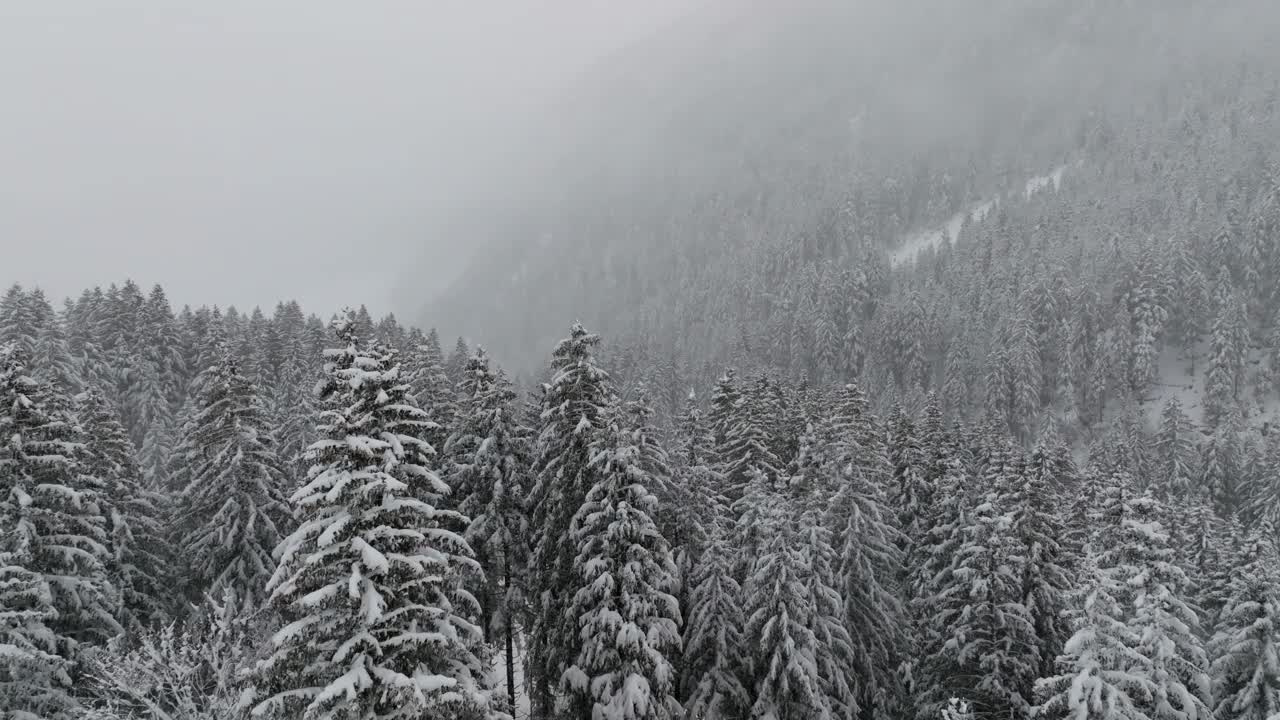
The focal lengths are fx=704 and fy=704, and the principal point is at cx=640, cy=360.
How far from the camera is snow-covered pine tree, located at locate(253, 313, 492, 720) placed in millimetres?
13000

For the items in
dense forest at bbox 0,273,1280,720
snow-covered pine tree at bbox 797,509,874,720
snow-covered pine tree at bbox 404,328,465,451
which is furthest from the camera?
snow-covered pine tree at bbox 404,328,465,451

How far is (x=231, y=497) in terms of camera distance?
28.0m

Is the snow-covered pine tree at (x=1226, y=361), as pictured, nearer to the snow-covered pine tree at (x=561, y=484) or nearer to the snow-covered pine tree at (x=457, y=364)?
the snow-covered pine tree at (x=457, y=364)

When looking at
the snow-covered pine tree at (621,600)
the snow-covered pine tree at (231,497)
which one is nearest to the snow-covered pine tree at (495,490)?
the snow-covered pine tree at (621,600)

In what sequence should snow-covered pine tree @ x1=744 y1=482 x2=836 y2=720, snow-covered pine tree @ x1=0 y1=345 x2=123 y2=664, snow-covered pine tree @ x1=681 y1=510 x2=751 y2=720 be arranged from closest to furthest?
snow-covered pine tree @ x1=0 y1=345 x2=123 y2=664 < snow-covered pine tree @ x1=744 y1=482 x2=836 y2=720 < snow-covered pine tree @ x1=681 y1=510 x2=751 y2=720

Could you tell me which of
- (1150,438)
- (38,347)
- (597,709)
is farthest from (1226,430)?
(38,347)

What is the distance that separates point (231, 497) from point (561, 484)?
13416mm

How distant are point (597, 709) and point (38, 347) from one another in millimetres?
55557

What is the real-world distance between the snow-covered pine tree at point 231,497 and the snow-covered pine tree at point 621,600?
12931 millimetres

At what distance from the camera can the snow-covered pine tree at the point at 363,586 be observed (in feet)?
42.7

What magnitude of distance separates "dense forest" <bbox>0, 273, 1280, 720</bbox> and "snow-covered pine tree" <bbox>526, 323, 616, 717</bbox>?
134 mm

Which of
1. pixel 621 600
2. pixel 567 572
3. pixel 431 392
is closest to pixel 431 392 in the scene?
pixel 431 392

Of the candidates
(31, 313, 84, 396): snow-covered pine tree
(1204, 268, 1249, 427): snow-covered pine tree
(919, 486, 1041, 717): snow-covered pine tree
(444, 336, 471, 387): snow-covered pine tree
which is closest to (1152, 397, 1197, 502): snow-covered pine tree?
(1204, 268, 1249, 427): snow-covered pine tree

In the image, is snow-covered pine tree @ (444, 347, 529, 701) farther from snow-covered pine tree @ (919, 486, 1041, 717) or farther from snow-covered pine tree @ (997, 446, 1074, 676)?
snow-covered pine tree @ (997, 446, 1074, 676)
